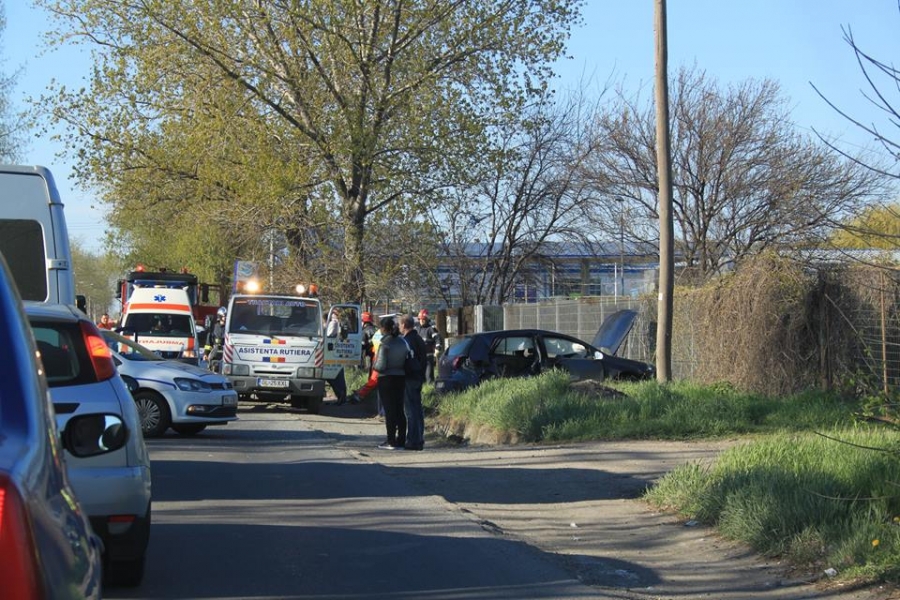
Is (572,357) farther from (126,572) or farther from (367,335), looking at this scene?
(126,572)

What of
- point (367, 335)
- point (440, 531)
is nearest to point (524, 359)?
point (367, 335)

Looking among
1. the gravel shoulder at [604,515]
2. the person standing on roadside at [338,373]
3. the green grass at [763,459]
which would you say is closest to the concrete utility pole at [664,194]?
the green grass at [763,459]

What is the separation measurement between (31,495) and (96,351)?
4364mm

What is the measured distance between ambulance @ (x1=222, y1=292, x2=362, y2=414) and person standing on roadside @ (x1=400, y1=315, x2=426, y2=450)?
669cm

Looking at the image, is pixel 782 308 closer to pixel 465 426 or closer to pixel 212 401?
pixel 465 426

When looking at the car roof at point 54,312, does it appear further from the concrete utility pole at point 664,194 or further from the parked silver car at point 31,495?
the concrete utility pole at point 664,194

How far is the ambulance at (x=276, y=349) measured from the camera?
21.3m

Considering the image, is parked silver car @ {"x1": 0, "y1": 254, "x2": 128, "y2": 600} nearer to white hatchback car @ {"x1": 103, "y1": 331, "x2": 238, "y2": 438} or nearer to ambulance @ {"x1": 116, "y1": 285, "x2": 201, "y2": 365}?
white hatchback car @ {"x1": 103, "y1": 331, "x2": 238, "y2": 438}

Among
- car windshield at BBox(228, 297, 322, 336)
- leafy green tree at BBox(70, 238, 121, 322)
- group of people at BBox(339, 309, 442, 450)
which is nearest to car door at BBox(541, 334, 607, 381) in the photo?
car windshield at BBox(228, 297, 322, 336)

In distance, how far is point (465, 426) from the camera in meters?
16.7

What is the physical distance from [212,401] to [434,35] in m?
14.7

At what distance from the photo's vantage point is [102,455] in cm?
641

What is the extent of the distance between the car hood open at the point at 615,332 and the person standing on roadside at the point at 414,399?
26.1 feet

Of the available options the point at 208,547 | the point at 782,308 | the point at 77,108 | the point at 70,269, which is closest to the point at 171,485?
the point at 70,269
